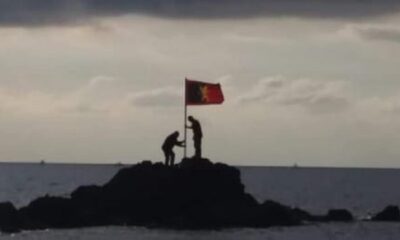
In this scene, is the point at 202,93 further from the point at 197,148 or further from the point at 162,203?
the point at 162,203

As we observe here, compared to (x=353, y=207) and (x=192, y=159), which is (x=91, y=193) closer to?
(x=192, y=159)

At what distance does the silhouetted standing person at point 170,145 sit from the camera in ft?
233

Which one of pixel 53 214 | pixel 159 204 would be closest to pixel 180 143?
pixel 159 204

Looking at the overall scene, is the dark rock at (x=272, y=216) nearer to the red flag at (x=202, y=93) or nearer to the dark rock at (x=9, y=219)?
the red flag at (x=202, y=93)

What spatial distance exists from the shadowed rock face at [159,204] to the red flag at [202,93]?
2.79 m

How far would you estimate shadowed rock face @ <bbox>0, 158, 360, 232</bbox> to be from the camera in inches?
2840

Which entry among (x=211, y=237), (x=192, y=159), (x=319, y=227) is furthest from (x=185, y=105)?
(x=319, y=227)

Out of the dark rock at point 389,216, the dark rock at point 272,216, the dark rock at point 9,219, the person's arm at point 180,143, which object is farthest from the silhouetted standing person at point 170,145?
the dark rock at point 389,216

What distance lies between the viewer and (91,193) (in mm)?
75125

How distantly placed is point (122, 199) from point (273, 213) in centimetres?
824

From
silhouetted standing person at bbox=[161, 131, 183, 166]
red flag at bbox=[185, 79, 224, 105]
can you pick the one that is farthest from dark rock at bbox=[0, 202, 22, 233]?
red flag at bbox=[185, 79, 224, 105]

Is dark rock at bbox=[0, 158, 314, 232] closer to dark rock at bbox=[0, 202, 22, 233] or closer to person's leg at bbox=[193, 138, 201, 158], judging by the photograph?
dark rock at bbox=[0, 202, 22, 233]

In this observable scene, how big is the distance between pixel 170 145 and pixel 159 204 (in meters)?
3.25

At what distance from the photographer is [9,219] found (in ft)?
245
